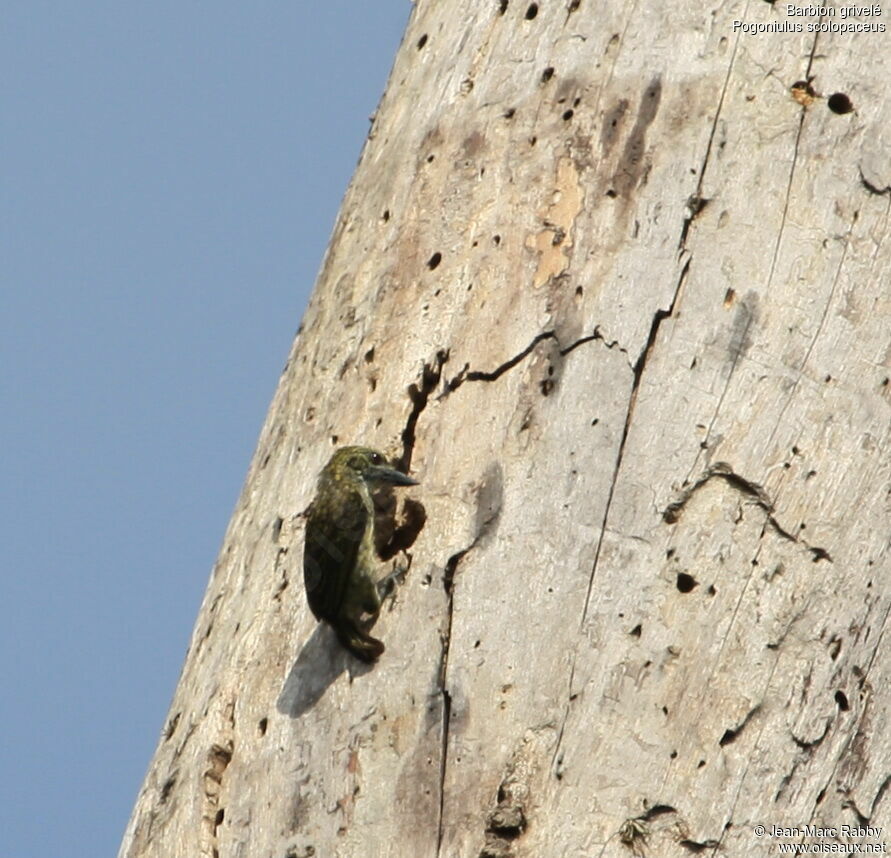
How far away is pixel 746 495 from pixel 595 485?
40 centimetres

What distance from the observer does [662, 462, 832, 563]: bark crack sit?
4145 mm

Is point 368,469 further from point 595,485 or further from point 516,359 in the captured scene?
point 595,485

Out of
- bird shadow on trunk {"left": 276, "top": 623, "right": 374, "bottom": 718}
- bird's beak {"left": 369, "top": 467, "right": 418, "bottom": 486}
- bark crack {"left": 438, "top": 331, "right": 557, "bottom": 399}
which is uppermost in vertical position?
bark crack {"left": 438, "top": 331, "right": 557, "bottom": 399}

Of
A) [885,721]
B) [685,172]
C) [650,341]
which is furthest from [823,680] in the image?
[685,172]

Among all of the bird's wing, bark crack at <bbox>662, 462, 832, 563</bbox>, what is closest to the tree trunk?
bark crack at <bbox>662, 462, 832, 563</bbox>

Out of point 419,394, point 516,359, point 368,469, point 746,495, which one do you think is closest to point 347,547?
point 368,469

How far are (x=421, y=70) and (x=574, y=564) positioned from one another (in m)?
2.09

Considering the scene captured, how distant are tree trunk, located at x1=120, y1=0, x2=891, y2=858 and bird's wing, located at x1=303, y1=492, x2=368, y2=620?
12 centimetres

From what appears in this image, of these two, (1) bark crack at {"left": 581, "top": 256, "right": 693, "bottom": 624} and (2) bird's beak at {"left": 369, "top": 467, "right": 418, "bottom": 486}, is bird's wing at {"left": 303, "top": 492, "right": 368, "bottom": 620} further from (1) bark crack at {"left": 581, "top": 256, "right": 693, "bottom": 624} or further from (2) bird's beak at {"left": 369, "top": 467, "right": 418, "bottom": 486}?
(1) bark crack at {"left": 581, "top": 256, "right": 693, "bottom": 624}

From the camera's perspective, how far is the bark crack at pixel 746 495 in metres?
4.14

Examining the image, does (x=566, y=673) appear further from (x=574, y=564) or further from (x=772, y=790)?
(x=772, y=790)

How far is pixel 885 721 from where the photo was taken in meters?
4.08

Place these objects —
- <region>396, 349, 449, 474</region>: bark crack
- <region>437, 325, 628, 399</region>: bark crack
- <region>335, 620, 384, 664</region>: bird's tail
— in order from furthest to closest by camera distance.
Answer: <region>396, 349, 449, 474</region>: bark crack < <region>437, 325, 628, 399</region>: bark crack < <region>335, 620, 384, 664</region>: bird's tail

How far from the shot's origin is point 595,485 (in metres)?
4.21
